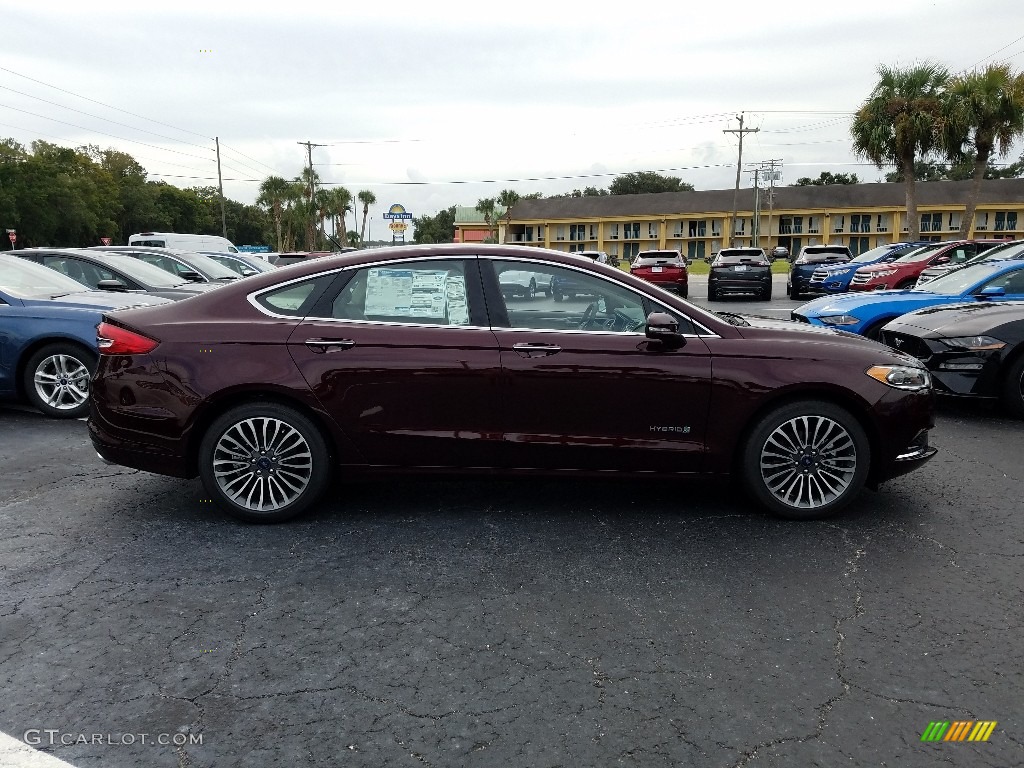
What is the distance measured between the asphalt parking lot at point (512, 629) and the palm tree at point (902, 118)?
32538 millimetres

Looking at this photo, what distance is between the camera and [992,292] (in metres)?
9.57

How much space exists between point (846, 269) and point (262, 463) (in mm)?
20674

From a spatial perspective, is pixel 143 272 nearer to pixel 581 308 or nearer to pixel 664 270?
pixel 581 308

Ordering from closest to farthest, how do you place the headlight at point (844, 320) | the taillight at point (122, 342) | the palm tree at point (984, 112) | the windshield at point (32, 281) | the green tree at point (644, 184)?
the taillight at point (122, 342) < the windshield at point (32, 281) < the headlight at point (844, 320) < the palm tree at point (984, 112) < the green tree at point (644, 184)

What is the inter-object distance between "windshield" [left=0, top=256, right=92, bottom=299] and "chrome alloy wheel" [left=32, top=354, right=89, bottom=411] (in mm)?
747

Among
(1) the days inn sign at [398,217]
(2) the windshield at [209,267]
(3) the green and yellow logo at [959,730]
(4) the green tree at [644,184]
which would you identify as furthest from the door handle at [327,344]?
(4) the green tree at [644,184]

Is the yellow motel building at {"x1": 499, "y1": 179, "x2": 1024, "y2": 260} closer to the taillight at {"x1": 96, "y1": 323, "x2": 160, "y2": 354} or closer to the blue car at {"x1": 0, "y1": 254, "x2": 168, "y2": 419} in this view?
the blue car at {"x1": 0, "y1": 254, "x2": 168, "y2": 419}

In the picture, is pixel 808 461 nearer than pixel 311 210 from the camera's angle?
Yes

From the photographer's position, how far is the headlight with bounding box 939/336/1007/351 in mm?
7352

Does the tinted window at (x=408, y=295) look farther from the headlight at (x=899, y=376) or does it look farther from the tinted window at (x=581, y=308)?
the headlight at (x=899, y=376)

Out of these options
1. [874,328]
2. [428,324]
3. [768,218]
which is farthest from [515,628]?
[768,218]

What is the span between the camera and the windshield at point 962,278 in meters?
9.85

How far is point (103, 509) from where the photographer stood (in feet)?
16.3

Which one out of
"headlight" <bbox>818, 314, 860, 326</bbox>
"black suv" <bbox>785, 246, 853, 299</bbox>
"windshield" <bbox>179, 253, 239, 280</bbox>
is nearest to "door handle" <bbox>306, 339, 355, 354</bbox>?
"headlight" <bbox>818, 314, 860, 326</bbox>
